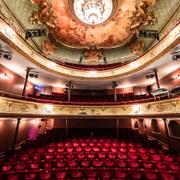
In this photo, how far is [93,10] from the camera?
11.4m

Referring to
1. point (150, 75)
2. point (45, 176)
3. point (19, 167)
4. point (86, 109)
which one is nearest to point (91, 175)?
point (45, 176)

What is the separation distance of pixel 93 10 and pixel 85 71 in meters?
5.39

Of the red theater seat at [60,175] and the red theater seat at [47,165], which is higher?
the red theater seat at [47,165]

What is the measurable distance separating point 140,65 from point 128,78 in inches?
97.4

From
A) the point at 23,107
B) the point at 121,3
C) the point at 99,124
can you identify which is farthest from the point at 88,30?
the point at 99,124

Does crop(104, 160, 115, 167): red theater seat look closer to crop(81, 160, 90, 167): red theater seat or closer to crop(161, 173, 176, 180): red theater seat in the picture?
crop(81, 160, 90, 167): red theater seat

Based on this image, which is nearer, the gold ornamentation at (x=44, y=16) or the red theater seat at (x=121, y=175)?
the red theater seat at (x=121, y=175)

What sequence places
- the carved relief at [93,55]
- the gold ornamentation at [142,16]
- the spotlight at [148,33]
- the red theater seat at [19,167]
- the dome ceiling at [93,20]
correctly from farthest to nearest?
the carved relief at [93,55]
the dome ceiling at [93,20]
the gold ornamentation at [142,16]
the spotlight at [148,33]
the red theater seat at [19,167]

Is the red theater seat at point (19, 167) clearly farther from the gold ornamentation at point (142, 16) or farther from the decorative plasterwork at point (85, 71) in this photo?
the gold ornamentation at point (142, 16)

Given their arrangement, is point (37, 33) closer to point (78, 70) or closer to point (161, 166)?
point (78, 70)

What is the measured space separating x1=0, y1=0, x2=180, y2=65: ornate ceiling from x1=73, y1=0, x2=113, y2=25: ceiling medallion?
0.08 meters

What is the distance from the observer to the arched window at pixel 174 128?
9089 millimetres

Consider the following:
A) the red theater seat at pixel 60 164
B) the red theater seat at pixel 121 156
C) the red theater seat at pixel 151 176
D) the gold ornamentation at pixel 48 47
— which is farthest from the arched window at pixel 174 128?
the gold ornamentation at pixel 48 47

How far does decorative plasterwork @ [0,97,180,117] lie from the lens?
6758 mm
